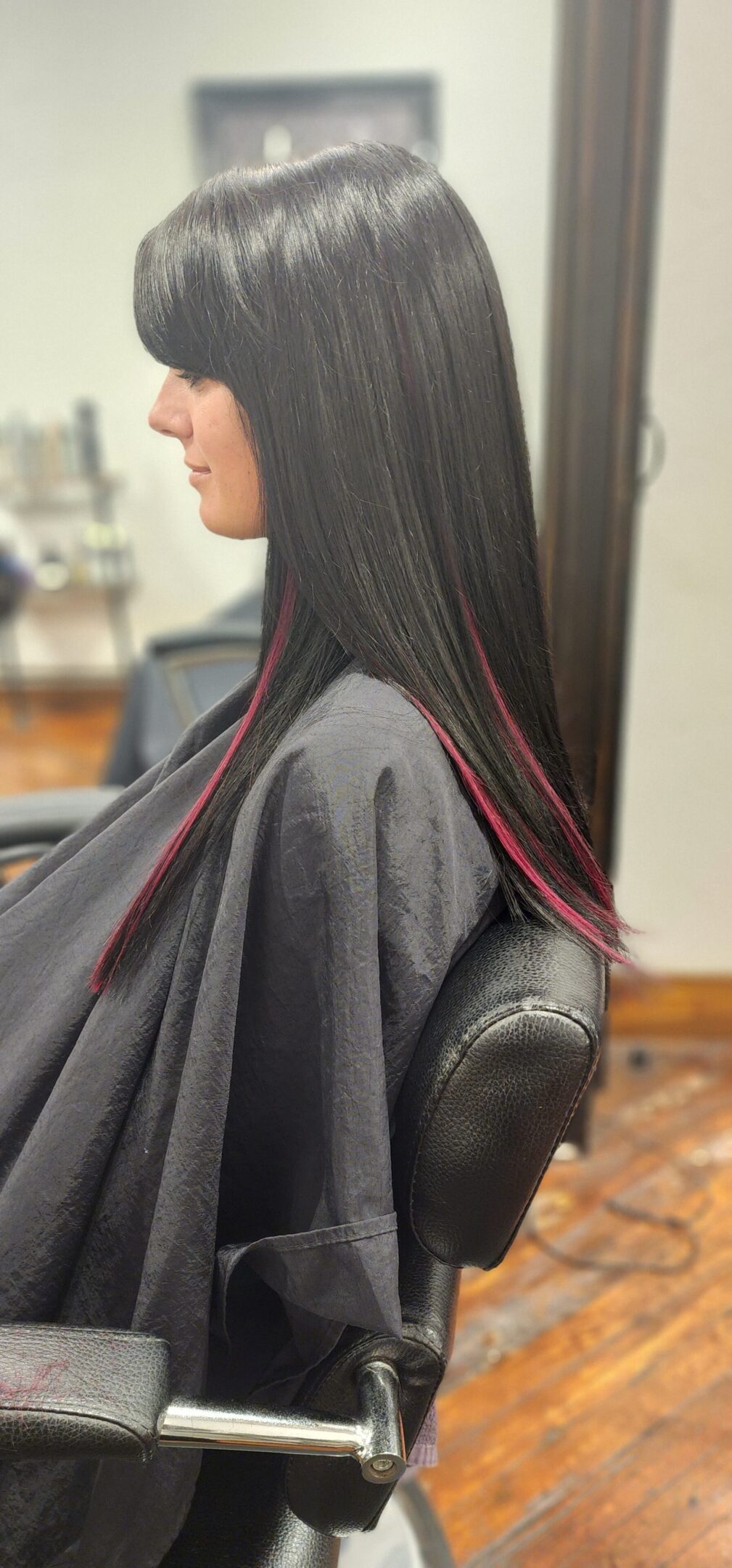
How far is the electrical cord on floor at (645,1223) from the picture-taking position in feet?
5.53

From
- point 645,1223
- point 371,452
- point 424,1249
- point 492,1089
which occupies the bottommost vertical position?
point 645,1223

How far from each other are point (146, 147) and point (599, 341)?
2.60 metres

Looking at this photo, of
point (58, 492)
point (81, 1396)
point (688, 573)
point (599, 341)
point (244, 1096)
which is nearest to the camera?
point (81, 1396)

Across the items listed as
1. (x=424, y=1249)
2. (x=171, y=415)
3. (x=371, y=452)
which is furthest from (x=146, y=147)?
(x=424, y=1249)

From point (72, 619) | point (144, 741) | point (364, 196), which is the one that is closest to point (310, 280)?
point (364, 196)

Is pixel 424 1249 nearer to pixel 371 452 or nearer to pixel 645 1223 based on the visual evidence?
pixel 371 452

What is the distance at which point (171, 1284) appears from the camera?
27.7 inches

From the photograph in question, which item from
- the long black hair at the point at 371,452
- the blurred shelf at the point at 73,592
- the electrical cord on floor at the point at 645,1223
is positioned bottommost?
the electrical cord on floor at the point at 645,1223

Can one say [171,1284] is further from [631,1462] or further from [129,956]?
[631,1462]

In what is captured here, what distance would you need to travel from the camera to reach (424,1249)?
0.72 metres

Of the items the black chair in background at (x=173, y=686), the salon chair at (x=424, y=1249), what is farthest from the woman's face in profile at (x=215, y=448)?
the black chair in background at (x=173, y=686)

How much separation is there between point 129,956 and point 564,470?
4.21ft

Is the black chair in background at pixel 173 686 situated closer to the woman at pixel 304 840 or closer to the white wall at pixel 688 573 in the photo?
the white wall at pixel 688 573

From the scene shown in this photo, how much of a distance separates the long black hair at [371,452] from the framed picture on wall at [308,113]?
3.17 meters
